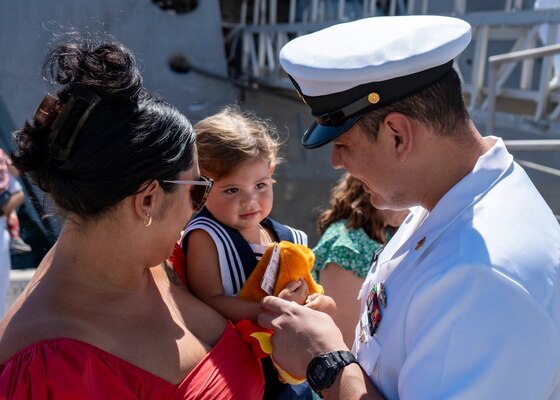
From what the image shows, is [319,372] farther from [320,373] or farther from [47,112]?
[47,112]

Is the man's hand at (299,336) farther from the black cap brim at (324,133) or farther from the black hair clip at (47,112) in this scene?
the black hair clip at (47,112)

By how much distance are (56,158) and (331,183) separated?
7.85 meters

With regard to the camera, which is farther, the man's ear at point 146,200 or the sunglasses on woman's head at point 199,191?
the sunglasses on woman's head at point 199,191

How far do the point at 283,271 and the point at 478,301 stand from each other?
80 centimetres

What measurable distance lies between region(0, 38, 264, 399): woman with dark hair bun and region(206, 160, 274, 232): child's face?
1.45 ft

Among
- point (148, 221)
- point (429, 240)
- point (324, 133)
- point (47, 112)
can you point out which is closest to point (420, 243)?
point (429, 240)

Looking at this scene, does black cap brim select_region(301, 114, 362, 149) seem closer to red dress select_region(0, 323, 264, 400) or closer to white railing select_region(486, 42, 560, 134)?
red dress select_region(0, 323, 264, 400)

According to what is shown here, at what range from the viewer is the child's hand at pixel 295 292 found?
1.98 m

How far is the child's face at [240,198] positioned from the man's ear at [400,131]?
2.43 ft

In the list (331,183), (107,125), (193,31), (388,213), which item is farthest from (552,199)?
(107,125)

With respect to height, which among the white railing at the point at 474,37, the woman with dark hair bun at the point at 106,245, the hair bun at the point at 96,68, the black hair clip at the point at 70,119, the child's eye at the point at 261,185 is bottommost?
the white railing at the point at 474,37

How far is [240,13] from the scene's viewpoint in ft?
35.2

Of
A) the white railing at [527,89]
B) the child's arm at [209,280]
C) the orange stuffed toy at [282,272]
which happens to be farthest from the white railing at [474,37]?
the child's arm at [209,280]

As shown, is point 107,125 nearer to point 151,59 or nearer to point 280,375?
point 280,375
